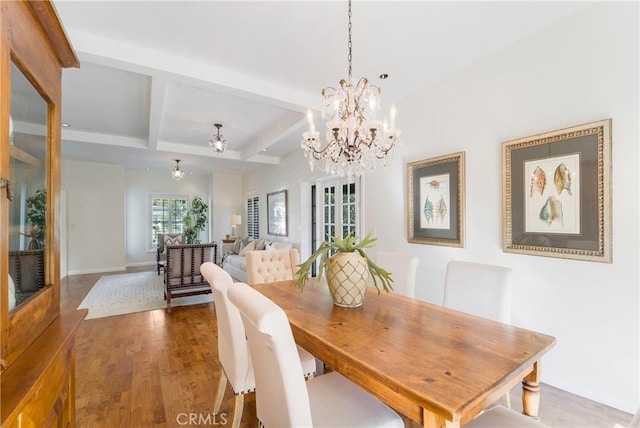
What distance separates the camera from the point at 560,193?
6.96 feet

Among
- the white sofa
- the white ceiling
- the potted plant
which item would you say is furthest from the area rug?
the potted plant

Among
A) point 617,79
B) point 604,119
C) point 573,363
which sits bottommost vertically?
point 573,363

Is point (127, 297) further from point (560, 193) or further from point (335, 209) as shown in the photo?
point (560, 193)

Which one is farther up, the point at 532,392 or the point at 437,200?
the point at 437,200

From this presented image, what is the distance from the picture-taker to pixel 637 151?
179cm

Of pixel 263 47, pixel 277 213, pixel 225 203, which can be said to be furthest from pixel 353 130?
pixel 225 203

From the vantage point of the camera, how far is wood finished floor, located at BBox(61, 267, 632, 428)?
6.07 feet

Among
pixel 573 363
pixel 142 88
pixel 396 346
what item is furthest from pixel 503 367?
pixel 142 88

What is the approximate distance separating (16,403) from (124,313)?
3958mm

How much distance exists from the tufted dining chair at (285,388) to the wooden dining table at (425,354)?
204 millimetres

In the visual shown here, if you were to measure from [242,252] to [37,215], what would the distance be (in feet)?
18.0

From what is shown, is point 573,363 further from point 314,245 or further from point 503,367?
point 314,245

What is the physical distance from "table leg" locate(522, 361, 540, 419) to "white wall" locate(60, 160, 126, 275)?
27.1 ft

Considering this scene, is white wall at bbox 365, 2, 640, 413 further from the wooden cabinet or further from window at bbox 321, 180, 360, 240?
the wooden cabinet
